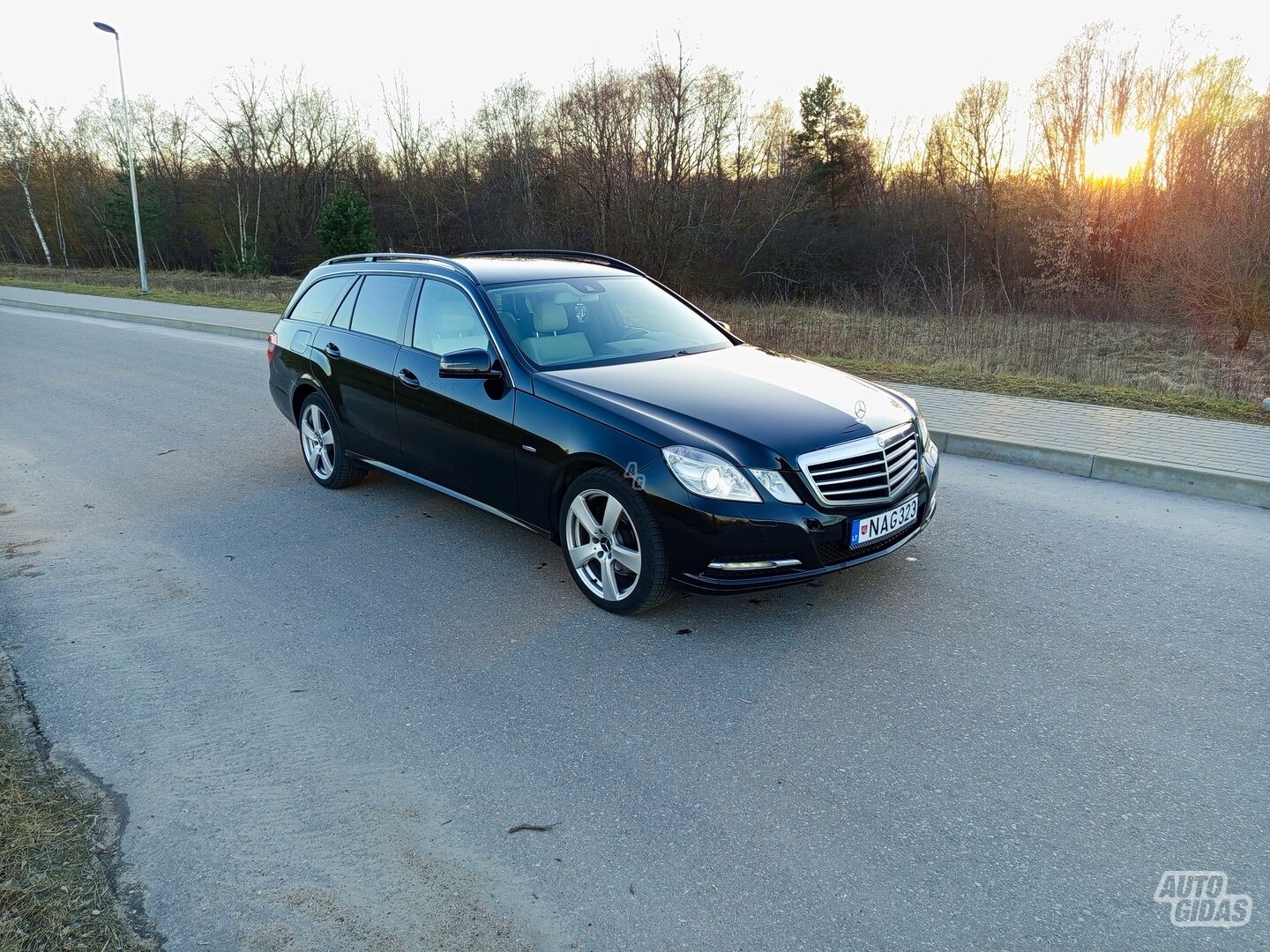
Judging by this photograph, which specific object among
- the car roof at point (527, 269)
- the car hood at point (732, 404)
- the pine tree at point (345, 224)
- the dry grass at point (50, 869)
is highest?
the pine tree at point (345, 224)

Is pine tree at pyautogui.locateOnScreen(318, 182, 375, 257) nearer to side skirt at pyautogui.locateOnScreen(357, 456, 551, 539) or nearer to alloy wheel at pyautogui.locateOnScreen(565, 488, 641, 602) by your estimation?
side skirt at pyautogui.locateOnScreen(357, 456, 551, 539)

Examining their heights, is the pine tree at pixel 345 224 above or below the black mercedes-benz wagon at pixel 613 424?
above

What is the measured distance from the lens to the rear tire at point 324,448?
21.0 feet

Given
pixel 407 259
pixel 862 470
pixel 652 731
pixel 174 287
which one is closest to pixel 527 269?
pixel 407 259

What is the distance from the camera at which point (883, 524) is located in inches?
169

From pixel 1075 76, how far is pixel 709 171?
16.2 metres

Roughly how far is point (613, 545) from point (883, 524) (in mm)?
1355

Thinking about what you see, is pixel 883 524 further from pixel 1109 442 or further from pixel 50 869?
pixel 1109 442

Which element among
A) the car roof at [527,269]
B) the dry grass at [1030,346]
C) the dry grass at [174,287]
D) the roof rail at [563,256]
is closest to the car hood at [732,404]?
the car roof at [527,269]

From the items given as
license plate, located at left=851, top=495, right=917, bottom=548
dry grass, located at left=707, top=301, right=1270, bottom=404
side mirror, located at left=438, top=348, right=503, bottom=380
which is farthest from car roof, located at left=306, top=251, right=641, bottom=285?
dry grass, located at left=707, top=301, right=1270, bottom=404

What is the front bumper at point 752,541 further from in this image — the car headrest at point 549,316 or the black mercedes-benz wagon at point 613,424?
the car headrest at point 549,316

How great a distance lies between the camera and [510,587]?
15.6ft

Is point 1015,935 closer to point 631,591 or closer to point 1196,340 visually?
point 631,591

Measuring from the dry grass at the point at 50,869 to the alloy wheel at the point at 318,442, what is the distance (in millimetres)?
3567
